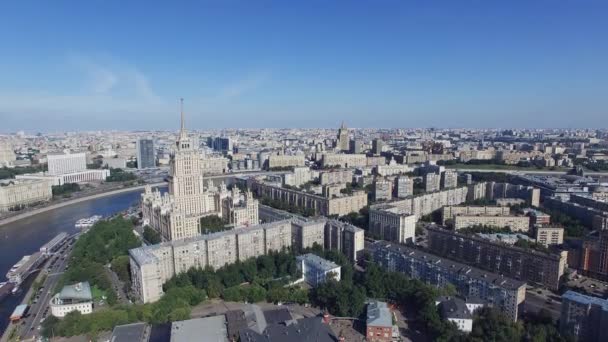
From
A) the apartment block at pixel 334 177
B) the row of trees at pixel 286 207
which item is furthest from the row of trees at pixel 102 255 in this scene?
the apartment block at pixel 334 177

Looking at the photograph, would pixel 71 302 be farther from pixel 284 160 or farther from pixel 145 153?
pixel 145 153

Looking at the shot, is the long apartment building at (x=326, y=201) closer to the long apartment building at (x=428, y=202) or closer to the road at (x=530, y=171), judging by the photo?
the long apartment building at (x=428, y=202)

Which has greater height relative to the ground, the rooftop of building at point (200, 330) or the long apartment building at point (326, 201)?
the long apartment building at point (326, 201)

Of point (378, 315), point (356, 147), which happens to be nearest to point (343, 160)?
point (356, 147)

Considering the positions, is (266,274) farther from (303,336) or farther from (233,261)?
(303,336)

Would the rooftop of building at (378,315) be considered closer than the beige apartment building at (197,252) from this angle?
Yes

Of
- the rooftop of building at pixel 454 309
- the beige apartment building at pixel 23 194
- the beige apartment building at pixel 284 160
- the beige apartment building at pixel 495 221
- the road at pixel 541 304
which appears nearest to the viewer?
the rooftop of building at pixel 454 309

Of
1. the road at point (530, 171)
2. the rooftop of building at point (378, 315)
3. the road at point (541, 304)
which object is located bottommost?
the road at point (541, 304)

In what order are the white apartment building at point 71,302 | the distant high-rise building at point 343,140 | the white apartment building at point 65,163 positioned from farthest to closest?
the distant high-rise building at point 343,140 < the white apartment building at point 65,163 < the white apartment building at point 71,302
